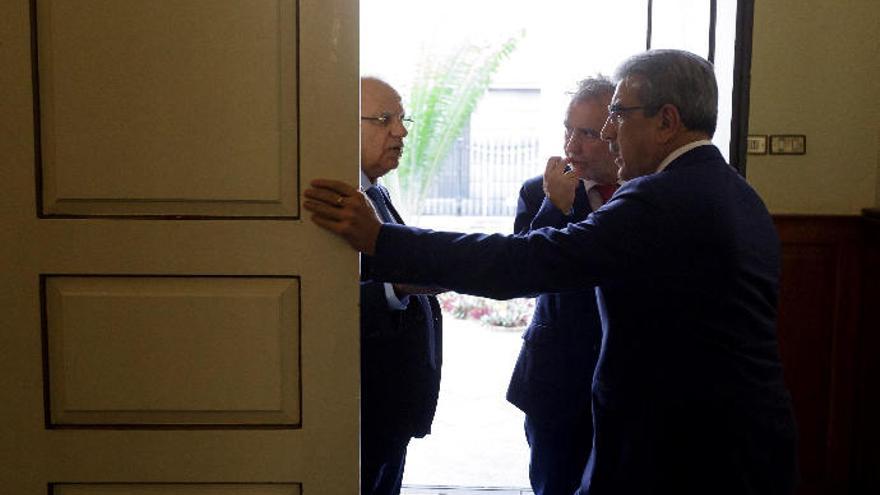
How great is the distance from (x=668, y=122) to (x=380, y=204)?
0.71 metres

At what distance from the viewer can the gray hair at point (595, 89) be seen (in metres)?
1.91

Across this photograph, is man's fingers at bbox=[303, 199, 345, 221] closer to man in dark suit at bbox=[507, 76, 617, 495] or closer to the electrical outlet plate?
man in dark suit at bbox=[507, 76, 617, 495]

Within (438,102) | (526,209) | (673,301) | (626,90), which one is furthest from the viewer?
(438,102)

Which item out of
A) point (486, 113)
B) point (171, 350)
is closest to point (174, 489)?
point (171, 350)

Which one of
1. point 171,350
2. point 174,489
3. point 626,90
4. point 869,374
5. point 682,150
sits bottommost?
point 869,374

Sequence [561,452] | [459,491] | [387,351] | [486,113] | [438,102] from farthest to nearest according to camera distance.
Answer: [486,113] < [438,102] < [459,491] < [561,452] < [387,351]

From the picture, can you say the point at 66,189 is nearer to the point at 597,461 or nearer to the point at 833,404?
the point at 597,461

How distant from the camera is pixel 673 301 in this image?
1312 mm

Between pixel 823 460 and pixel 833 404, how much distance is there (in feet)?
0.68

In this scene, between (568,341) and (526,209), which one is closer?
(568,341)

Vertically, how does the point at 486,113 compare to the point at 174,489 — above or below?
above

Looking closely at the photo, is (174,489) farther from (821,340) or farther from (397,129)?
(821,340)

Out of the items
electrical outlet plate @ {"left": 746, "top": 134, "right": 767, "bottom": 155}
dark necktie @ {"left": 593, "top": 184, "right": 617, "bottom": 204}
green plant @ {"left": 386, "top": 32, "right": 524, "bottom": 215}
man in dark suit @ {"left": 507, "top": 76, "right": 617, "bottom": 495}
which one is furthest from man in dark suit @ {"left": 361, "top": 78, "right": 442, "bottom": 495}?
green plant @ {"left": 386, "top": 32, "right": 524, "bottom": 215}

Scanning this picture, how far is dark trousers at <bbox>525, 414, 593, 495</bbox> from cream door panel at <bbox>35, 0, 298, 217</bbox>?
1.02 meters
